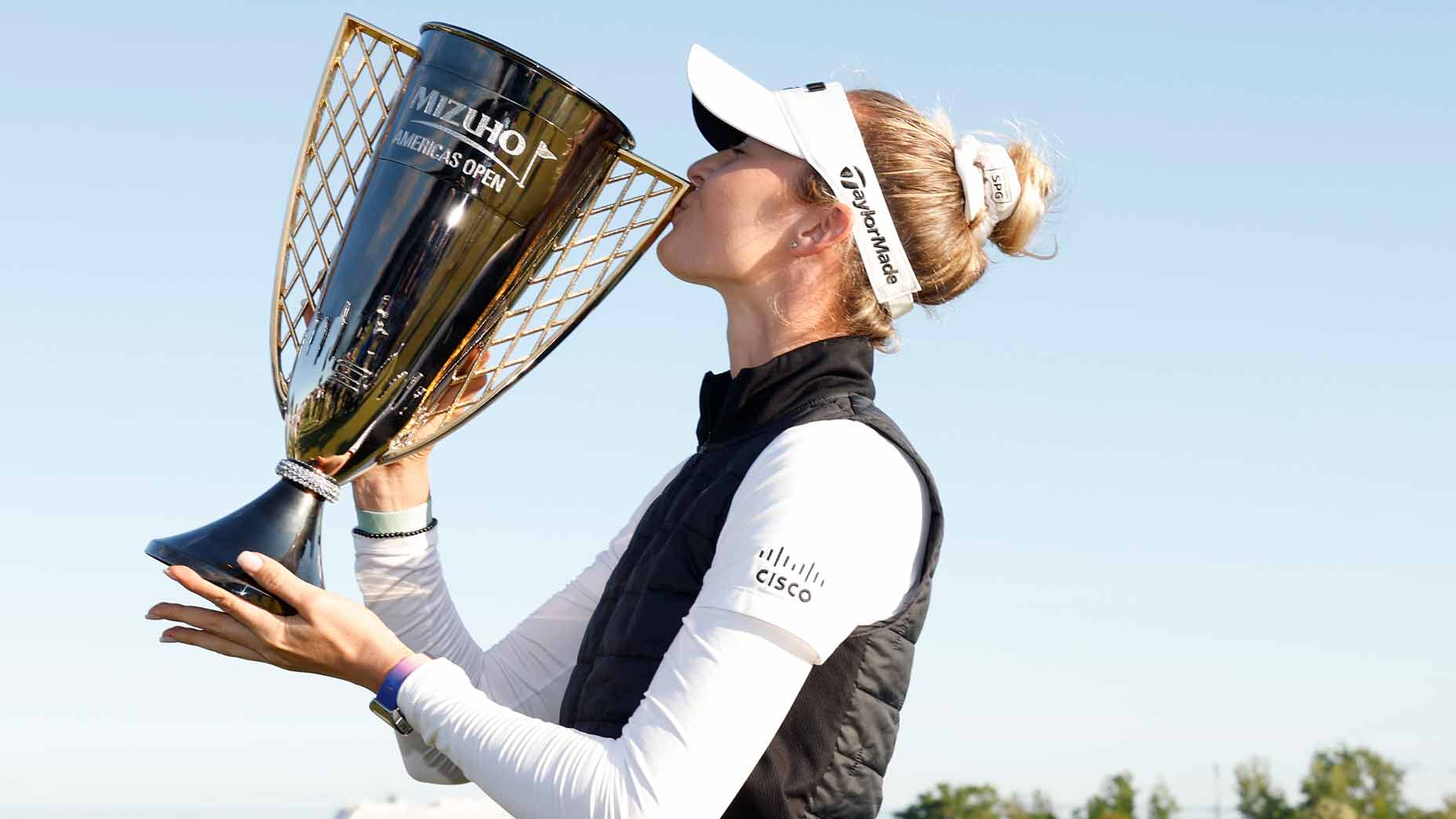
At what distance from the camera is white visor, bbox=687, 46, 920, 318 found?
10.7ft

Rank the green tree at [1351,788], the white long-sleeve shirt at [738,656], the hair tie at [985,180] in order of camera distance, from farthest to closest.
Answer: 1. the green tree at [1351,788]
2. the hair tie at [985,180]
3. the white long-sleeve shirt at [738,656]

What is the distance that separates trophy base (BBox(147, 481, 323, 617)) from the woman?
A: 0.05m

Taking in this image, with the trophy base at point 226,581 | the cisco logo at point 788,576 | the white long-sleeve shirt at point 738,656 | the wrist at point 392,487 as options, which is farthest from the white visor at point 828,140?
the trophy base at point 226,581

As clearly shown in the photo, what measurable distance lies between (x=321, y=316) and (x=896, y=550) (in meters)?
1.18

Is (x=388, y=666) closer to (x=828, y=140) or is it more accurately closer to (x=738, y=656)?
(x=738, y=656)

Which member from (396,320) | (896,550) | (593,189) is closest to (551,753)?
(896,550)

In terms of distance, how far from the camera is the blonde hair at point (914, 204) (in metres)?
3.28

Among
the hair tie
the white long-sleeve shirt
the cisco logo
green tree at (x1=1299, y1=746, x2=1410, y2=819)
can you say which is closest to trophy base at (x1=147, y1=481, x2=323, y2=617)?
the white long-sleeve shirt

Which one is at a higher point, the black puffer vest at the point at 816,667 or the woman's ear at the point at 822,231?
the woman's ear at the point at 822,231

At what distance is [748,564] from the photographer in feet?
8.59

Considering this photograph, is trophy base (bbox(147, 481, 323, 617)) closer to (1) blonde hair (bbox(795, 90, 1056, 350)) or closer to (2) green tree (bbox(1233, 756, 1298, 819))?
(1) blonde hair (bbox(795, 90, 1056, 350))

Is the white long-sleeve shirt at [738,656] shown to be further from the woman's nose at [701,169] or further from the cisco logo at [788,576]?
the woman's nose at [701,169]

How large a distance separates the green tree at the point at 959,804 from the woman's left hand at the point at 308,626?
68148mm

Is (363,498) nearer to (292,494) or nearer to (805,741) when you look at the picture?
(292,494)
